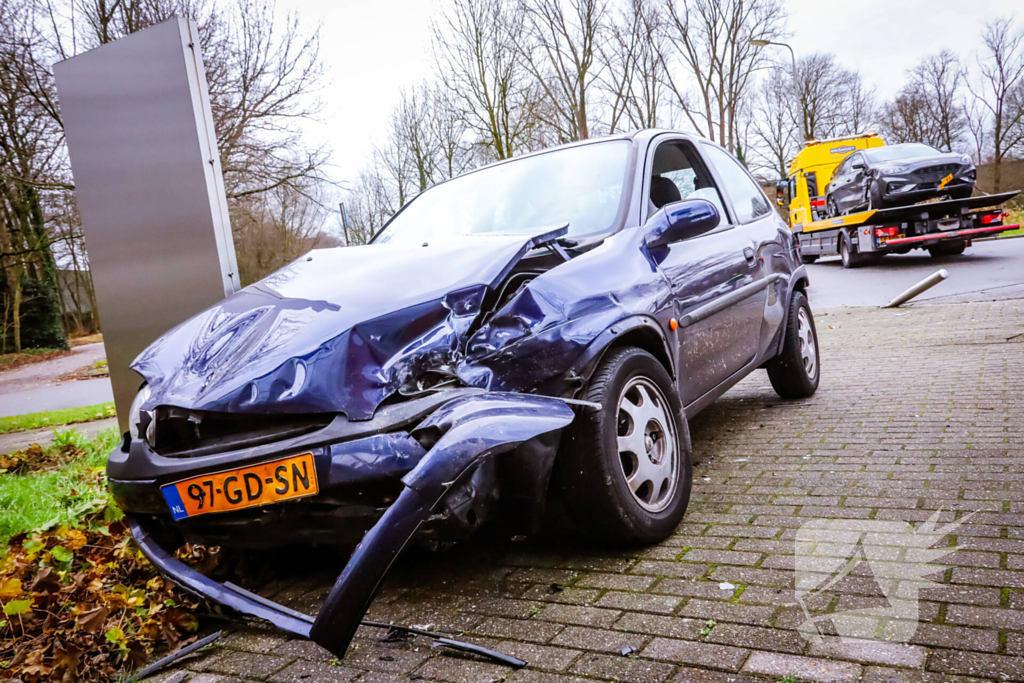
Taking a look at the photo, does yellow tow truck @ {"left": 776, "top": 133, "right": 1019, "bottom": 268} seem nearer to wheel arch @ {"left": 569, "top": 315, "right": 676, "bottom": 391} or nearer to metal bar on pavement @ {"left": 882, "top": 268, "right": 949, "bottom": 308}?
metal bar on pavement @ {"left": 882, "top": 268, "right": 949, "bottom": 308}

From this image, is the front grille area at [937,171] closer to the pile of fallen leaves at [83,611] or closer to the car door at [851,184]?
the car door at [851,184]

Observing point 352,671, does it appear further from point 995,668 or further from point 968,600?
point 968,600

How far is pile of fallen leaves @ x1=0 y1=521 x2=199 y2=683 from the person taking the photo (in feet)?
7.54

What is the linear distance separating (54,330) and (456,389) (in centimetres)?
2284

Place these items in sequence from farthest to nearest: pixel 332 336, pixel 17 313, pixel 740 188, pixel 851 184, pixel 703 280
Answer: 1. pixel 17 313
2. pixel 851 184
3. pixel 740 188
4. pixel 703 280
5. pixel 332 336

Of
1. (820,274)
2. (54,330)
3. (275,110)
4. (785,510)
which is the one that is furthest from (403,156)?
(785,510)

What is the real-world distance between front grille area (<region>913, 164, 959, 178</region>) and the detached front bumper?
14.8 m

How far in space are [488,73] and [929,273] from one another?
11151 mm

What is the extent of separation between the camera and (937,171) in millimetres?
14352

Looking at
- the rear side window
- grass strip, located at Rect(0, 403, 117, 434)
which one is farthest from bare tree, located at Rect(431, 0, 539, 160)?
grass strip, located at Rect(0, 403, 117, 434)

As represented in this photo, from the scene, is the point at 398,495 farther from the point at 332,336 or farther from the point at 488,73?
the point at 488,73

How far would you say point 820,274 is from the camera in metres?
16.9

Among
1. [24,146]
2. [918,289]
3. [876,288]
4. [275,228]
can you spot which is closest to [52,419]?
[24,146]

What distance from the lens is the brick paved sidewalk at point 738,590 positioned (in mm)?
1971
